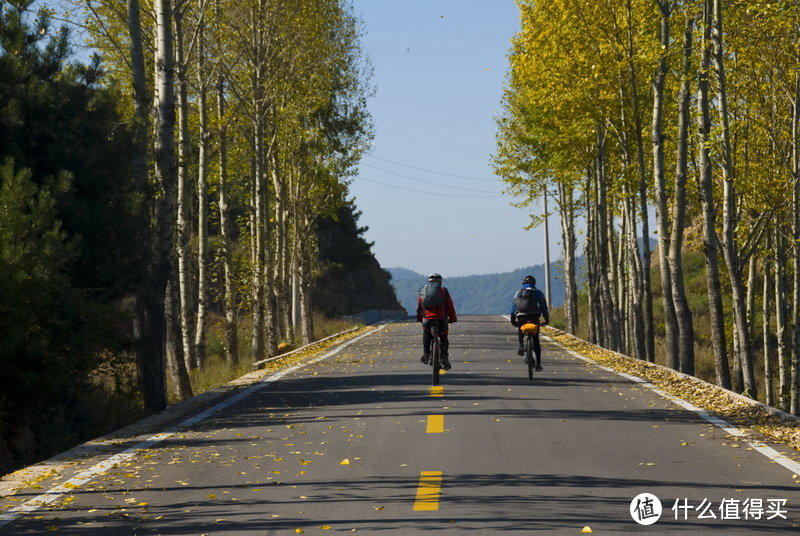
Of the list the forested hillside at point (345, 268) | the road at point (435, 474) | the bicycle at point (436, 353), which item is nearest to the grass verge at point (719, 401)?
the road at point (435, 474)

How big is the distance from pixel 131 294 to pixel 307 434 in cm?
609

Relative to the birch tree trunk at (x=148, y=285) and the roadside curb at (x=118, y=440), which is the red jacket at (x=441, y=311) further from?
the birch tree trunk at (x=148, y=285)

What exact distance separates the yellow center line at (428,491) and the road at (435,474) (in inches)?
0.7

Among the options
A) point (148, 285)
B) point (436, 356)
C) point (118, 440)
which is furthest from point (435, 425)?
point (148, 285)

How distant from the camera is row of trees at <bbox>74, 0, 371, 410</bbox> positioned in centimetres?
1730

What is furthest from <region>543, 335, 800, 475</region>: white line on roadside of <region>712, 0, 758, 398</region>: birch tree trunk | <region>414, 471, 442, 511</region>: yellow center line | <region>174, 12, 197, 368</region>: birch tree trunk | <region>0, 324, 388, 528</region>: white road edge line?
<region>174, 12, 197, 368</region>: birch tree trunk

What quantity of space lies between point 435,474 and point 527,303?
10555mm

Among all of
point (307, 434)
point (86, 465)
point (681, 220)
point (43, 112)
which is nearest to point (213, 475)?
point (86, 465)

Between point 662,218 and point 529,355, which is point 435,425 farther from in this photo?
point 662,218

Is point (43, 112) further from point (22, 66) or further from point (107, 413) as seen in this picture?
point (107, 413)

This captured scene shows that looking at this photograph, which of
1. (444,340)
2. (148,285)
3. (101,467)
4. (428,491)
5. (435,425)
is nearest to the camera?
(428,491)

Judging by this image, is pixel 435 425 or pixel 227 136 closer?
pixel 435 425

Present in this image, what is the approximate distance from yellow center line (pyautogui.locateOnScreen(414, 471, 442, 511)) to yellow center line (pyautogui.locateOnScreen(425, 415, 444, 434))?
9.03 ft

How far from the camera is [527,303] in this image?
65.0ft
